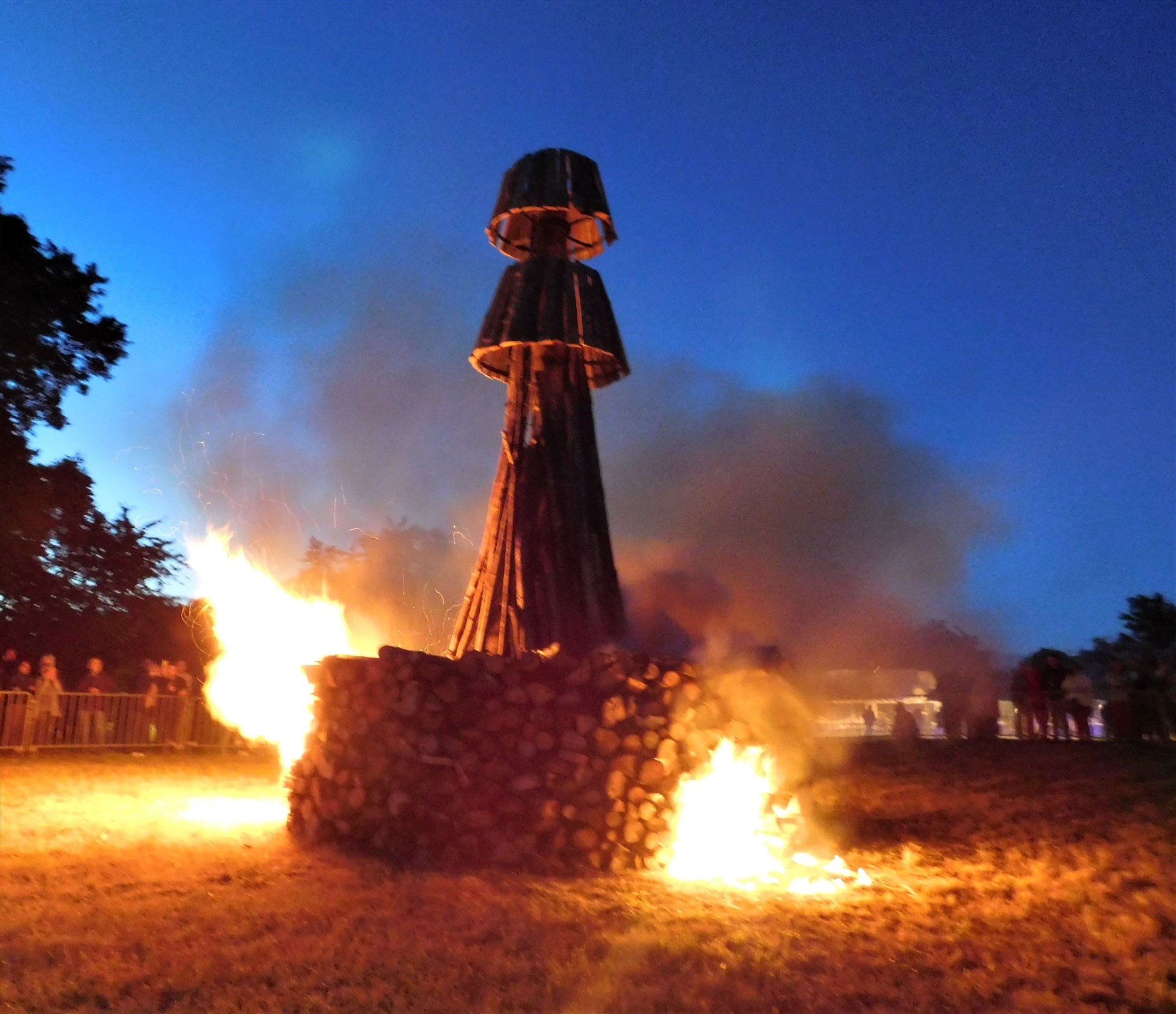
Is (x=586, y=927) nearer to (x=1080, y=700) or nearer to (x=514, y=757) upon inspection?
(x=514, y=757)

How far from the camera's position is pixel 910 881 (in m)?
6.54

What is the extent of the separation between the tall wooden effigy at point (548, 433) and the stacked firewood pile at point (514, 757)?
49.8 inches

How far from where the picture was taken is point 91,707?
15211mm

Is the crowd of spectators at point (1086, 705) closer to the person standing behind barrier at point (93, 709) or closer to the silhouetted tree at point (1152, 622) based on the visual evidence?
the person standing behind barrier at point (93, 709)

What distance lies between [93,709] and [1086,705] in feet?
54.9

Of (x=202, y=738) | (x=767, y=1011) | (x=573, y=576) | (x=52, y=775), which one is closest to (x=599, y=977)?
(x=767, y=1011)

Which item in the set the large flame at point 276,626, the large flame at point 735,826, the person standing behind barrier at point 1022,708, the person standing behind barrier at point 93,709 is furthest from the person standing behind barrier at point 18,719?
the person standing behind barrier at point 1022,708

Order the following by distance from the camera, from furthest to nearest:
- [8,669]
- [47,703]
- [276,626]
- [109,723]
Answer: [8,669], [109,723], [47,703], [276,626]

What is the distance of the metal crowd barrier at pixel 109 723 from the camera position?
1399 centimetres

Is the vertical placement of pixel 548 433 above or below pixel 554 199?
below

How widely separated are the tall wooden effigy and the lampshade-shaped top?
0.01 metres

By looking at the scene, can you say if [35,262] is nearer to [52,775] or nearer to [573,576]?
[52,775]

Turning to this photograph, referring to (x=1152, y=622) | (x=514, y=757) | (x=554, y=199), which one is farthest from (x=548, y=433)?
(x=1152, y=622)

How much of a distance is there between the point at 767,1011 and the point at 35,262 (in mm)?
18154
